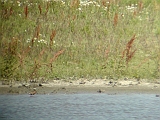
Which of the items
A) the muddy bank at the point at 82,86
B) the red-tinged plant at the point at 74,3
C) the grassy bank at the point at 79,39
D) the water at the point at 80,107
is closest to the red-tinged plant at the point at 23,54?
the grassy bank at the point at 79,39

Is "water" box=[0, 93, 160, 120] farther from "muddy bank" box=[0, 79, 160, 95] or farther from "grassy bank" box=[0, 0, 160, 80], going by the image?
"grassy bank" box=[0, 0, 160, 80]

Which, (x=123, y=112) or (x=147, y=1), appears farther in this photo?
(x=147, y=1)

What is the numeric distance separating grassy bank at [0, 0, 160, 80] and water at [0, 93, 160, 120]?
108cm

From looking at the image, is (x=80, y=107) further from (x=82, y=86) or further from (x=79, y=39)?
(x=79, y=39)

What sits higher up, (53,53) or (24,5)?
(24,5)

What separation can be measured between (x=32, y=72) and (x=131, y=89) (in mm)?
1630

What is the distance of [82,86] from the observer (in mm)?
8945

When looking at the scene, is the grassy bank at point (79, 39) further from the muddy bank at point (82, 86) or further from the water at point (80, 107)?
the water at point (80, 107)

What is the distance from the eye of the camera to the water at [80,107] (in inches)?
288

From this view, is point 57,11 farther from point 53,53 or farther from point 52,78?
point 52,78

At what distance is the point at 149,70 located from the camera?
9734 millimetres

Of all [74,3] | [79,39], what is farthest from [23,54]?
[74,3]

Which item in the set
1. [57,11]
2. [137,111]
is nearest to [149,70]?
[137,111]

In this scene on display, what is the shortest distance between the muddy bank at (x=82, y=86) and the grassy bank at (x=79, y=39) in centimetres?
A: 28
